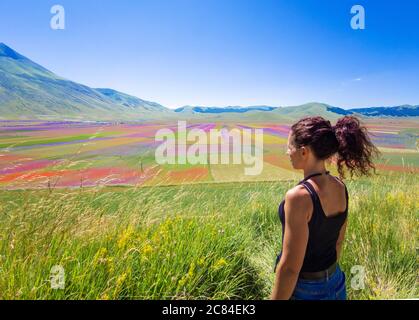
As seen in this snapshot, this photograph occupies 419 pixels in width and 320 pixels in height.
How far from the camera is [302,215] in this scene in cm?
197

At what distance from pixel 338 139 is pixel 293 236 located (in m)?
0.94

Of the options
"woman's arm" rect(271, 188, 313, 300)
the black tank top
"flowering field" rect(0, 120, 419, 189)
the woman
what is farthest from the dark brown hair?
"flowering field" rect(0, 120, 419, 189)

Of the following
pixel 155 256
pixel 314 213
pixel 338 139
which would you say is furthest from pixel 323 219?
pixel 155 256

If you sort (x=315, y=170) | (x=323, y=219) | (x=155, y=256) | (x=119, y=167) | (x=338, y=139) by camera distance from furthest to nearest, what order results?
(x=119, y=167) < (x=155, y=256) < (x=338, y=139) < (x=315, y=170) < (x=323, y=219)

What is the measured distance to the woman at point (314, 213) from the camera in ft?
6.53

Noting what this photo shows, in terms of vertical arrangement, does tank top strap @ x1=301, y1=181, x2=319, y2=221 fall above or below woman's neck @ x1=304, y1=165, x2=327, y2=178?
below

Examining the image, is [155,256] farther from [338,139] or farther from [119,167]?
[119,167]

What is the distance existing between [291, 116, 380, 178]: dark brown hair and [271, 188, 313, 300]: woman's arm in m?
0.44

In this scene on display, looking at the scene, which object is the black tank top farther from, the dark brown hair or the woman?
the dark brown hair

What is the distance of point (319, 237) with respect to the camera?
216cm

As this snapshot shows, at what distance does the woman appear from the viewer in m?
1.99
